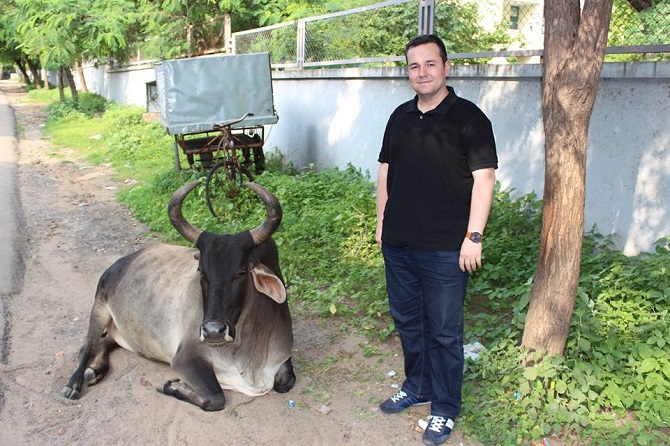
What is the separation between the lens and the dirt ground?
12.3 feet

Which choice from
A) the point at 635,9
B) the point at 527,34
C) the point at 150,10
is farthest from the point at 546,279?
the point at 150,10

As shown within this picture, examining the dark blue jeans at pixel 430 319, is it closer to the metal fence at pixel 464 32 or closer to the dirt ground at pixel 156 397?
the dirt ground at pixel 156 397

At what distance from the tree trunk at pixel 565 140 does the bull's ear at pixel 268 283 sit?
5.09 feet

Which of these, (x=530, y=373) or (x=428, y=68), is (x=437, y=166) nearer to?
(x=428, y=68)

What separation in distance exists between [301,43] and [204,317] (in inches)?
316

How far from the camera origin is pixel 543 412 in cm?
360

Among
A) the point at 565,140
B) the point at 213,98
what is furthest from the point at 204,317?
the point at 213,98

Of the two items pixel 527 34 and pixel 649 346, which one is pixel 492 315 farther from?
pixel 527 34

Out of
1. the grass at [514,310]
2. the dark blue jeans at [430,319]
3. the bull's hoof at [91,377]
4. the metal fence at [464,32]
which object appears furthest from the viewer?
→ the metal fence at [464,32]

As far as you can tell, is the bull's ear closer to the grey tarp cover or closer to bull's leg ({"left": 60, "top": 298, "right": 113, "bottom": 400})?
bull's leg ({"left": 60, "top": 298, "right": 113, "bottom": 400})

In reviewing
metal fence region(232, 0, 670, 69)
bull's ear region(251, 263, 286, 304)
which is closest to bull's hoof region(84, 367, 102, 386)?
bull's ear region(251, 263, 286, 304)

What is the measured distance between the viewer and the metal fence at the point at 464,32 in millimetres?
5152

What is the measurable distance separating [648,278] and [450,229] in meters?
1.87

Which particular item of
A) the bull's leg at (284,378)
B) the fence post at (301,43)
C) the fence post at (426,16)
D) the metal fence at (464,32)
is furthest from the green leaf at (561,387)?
the fence post at (301,43)
